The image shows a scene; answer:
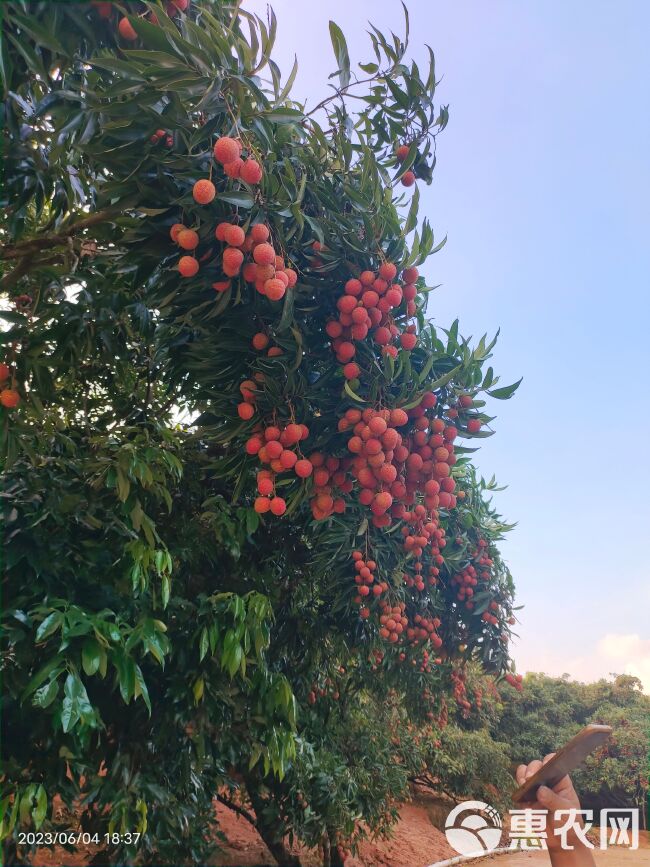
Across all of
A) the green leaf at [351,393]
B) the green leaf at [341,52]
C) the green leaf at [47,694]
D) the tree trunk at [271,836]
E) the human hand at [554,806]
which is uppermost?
the green leaf at [341,52]

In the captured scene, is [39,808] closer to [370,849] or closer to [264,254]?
[264,254]

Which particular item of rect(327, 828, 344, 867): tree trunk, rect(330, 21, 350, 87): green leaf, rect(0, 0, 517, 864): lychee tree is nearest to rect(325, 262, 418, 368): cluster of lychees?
rect(0, 0, 517, 864): lychee tree

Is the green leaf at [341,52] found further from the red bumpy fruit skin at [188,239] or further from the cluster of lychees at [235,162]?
the red bumpy fruit skin at [188,239]

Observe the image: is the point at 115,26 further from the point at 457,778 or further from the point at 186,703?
the point at 457,778

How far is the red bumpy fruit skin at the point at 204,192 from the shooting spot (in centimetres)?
88

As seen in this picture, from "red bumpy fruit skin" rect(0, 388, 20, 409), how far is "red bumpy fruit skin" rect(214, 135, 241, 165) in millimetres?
758

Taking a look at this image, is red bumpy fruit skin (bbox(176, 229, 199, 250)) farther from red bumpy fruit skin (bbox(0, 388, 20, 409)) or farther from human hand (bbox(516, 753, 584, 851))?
human hand (bbox(516, 753, 584, 851))

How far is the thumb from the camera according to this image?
177 centimetres

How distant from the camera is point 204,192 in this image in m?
0.88

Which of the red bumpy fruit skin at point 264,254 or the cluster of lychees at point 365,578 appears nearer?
the red bumpy fruit skin at point 264,254

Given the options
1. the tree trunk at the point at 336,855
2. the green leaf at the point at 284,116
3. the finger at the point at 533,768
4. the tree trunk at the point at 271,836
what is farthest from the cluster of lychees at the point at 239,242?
the tree trunk at the point at 336,855

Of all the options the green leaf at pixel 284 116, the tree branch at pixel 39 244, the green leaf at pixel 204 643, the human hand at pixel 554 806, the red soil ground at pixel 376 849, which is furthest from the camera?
the red soil ground at pixel 376 849

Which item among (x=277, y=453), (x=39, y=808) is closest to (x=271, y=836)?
(x=39, y=808)

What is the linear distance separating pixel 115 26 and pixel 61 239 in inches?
18.7
